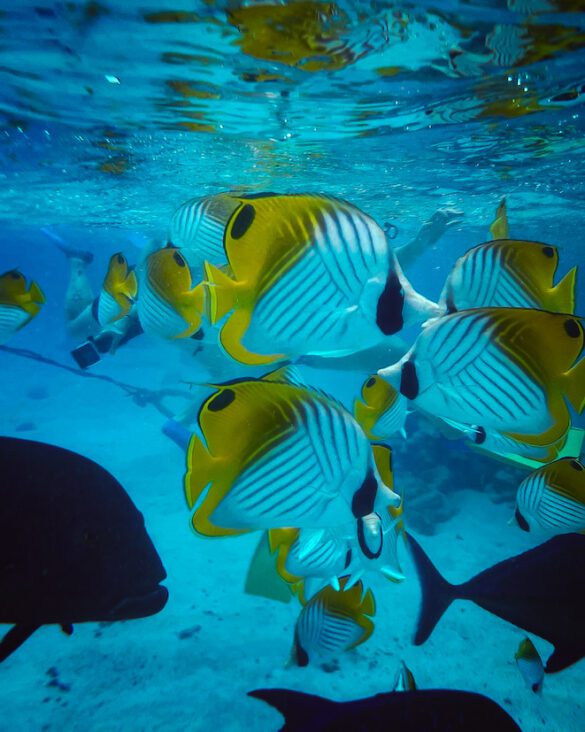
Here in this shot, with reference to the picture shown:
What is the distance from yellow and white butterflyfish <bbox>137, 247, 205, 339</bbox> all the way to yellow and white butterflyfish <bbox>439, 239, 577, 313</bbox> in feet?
4.88

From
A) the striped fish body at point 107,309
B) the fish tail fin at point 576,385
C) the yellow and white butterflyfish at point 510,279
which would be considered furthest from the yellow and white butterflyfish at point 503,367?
the striped fish body at point 107,309

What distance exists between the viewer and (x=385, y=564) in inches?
98.1

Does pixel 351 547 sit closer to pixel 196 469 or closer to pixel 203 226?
pixel 196 469

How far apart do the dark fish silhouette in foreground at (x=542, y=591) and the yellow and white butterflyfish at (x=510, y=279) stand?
1.90 meters

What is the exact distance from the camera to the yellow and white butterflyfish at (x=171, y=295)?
9.15 feet

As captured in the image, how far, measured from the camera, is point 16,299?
404 cm

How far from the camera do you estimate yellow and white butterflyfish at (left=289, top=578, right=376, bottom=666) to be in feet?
11.5

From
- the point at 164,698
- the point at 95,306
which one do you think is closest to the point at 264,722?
the point at 164,698

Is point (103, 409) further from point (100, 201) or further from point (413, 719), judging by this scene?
point (413, 719)

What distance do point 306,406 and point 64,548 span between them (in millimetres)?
1259

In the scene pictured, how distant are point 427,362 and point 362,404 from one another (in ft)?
4.96

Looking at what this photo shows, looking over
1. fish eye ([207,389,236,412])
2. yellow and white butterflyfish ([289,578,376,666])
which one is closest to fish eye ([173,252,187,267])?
fish eye ([207,389,236,412])

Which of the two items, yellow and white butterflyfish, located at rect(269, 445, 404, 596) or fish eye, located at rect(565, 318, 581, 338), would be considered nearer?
fish eye, located at rect(565, 318, 581, 338)

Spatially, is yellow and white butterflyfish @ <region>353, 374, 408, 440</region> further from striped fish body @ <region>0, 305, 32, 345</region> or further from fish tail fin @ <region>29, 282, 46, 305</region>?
striped fish body @ <region>0, 305, 32, 345</region>
